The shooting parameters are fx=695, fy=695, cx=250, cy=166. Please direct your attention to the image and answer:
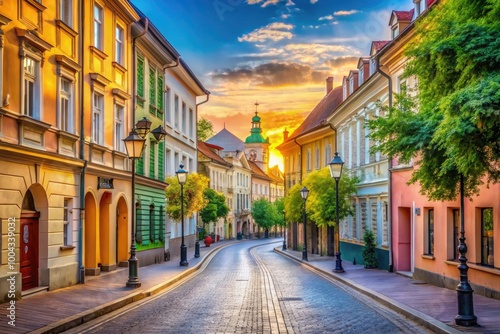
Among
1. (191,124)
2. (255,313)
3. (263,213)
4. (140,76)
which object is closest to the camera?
(255,313)

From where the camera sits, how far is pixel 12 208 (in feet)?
50.1

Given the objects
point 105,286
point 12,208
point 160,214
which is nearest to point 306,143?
point 160,214

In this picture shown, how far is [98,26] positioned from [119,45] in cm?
287

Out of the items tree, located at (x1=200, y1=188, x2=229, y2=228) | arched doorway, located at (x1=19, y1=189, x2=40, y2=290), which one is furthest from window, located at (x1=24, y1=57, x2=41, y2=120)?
tree, located at (x1=200, y1=188, x2=229, y2=228)

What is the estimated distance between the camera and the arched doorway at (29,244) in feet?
55.3

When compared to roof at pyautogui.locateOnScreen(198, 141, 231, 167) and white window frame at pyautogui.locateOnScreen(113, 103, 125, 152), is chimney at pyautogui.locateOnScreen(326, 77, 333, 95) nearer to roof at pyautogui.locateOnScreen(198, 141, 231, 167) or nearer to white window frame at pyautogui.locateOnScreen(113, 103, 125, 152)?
roof at pyautogui.locateOnScreen(198, 141, 231, 167)

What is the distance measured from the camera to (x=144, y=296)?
1791 centimetres

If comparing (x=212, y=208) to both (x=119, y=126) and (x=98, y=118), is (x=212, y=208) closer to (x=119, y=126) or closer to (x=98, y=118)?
(x=119, y=126)

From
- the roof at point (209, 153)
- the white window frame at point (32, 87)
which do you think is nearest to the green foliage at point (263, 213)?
the roof at point (209, 153)

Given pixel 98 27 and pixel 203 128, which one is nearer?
pixel 98 27

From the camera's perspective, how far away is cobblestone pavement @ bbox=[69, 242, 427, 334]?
12.3 metres

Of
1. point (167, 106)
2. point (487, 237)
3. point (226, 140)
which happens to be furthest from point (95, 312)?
point (226, 140)

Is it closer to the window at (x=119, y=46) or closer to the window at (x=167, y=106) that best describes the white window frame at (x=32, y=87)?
the window at (x=119, y=46)

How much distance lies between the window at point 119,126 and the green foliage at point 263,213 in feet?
258
